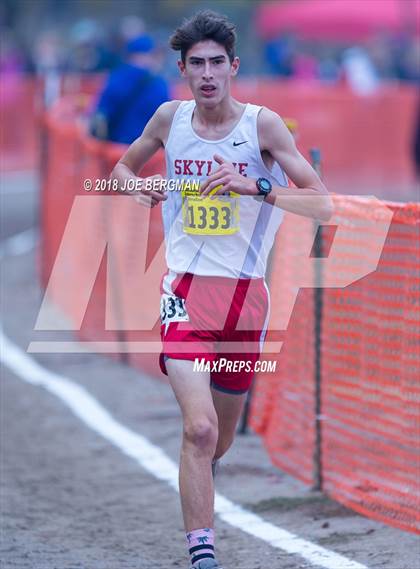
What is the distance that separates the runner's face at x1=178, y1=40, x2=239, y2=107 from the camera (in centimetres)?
548

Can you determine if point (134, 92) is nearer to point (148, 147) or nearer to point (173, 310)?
point (148, 147)

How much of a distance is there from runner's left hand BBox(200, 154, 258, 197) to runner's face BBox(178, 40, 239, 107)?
1.15ft

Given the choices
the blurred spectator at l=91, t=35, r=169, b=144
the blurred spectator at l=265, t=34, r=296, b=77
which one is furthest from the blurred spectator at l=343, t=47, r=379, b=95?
the blurred spectator at l=91, t=35, r=169, b=144

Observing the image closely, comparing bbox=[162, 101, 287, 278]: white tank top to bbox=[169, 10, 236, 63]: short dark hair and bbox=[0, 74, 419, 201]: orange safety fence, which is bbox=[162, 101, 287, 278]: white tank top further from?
bbox=[0, 74, 419, 201]: orange safety fence

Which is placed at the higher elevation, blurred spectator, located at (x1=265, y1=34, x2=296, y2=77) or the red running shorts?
blurred spectator, located at (x1=265, y1=34, x2=296, y2=77)

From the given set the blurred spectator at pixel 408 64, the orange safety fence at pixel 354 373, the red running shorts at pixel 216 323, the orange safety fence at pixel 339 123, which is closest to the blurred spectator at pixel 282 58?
the orange safety fence at pixel 339 123

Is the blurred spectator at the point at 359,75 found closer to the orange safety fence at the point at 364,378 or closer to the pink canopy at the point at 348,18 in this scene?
the pink canopy at the point at 348,18

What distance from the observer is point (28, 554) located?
5988mm

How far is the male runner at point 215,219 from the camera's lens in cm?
542

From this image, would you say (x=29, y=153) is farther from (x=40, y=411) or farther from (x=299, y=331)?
(x=299, y=331)

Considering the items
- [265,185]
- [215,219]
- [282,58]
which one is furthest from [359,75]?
[265,185]

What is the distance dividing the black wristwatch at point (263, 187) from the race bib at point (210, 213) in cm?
18

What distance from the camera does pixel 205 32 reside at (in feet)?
18.1

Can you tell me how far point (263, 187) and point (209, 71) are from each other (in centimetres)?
55
